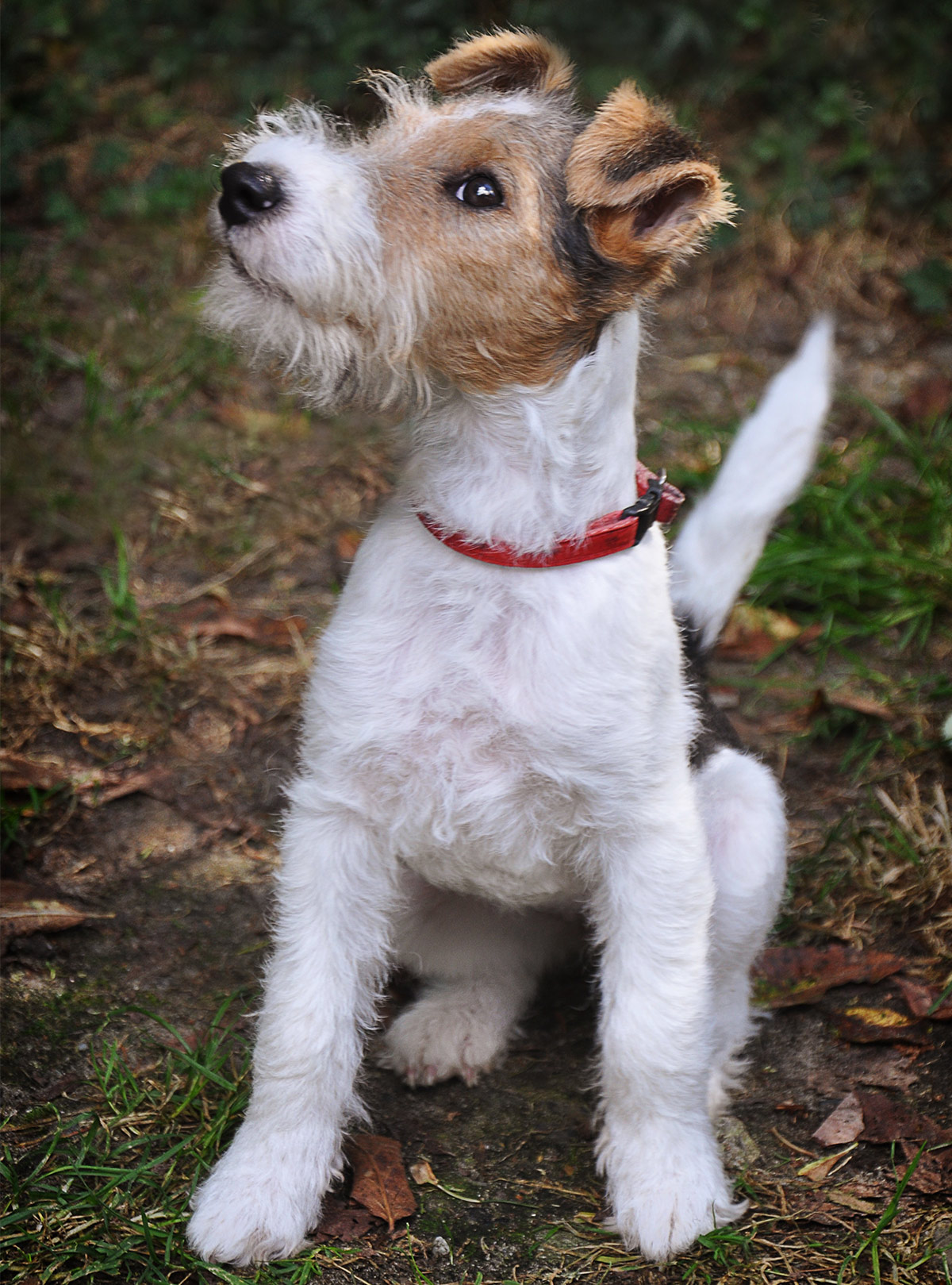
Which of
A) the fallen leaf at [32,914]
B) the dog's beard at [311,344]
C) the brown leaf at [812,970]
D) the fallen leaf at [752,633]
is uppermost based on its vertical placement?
the dog's beard at [311,344]

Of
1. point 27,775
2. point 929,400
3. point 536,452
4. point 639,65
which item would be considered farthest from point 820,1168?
point 639,65

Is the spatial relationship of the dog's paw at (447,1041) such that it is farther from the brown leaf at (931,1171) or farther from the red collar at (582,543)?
the red collar at (582,543)

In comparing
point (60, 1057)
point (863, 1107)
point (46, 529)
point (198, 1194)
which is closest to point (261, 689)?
point (46, 529)

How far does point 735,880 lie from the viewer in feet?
10.7

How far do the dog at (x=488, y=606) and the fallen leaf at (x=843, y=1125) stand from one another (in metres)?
0.34

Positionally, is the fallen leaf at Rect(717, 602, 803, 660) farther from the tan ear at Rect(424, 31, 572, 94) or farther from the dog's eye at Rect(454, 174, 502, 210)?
the dog's eye at Rect(454, 174, 502, 210)

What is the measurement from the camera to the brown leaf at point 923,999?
349cm

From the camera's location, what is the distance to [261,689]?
188 inches

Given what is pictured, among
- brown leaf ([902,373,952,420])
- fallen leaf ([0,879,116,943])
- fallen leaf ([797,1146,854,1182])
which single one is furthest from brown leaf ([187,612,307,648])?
brown leaf ([902,373,952,420])

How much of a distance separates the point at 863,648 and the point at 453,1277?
309 cm

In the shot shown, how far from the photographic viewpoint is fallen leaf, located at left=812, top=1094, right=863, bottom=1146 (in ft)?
10.6

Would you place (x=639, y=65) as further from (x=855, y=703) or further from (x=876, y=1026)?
(x=876, y=1026)

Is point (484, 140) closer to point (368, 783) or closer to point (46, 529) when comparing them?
point (368, 783)

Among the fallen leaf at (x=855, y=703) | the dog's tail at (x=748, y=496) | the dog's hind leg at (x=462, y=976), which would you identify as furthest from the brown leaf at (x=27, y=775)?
the fallen leaf at (x=855, y=703)
